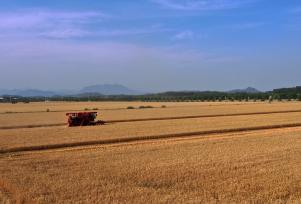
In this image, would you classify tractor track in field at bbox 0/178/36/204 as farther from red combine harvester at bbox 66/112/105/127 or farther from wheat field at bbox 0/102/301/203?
red combine harvester at bbox 66/112/105/127

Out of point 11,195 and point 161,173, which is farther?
point 161,173

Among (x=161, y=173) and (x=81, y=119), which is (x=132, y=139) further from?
(x=81, y=119)

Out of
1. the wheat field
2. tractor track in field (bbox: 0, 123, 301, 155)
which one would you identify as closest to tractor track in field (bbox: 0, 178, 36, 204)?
the wheat field

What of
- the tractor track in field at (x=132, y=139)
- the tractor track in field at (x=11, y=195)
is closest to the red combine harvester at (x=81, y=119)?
the tractor track in field at (x=132, y=139)

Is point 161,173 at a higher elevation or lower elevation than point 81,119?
lower

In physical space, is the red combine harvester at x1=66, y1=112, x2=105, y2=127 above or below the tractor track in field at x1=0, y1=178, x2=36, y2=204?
above

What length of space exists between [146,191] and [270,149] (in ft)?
28.5

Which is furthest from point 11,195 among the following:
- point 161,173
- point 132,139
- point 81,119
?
point 81,119

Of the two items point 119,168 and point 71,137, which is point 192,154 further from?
point 71,137

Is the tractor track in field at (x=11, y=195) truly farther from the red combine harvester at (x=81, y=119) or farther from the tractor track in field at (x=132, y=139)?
the red combine harvester at (x=81, y=119)

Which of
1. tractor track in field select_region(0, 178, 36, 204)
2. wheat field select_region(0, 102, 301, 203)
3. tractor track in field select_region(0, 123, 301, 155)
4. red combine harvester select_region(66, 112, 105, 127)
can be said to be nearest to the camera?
tractor track in field select_region(0, 178, 36, 204)

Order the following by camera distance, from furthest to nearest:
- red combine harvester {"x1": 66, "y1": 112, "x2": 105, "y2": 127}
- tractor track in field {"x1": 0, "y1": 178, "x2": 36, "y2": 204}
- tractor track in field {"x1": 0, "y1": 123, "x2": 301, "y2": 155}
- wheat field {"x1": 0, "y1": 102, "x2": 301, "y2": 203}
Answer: red combine harvester {"x1": 66, "y1": 112, "x2": 105, "y2": 127} → tractor track in field {"x1": 0, "y1": 123, "x2": 301, "y2": 155} → wheat field {"x1": 0, "y1": 102, "x2": 301, "y2": 203} → tractor track in field {"x1": 0, "y1": 178, "x2": 36, "y2": 204}

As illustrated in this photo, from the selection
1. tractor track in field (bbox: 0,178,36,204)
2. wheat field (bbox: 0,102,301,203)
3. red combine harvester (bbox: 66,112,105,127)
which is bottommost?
tractor track in field (bbox: 0,178,36,204)

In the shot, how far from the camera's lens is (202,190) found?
12195mm
